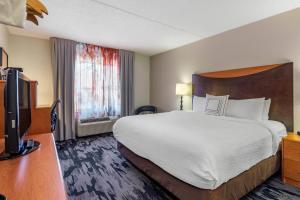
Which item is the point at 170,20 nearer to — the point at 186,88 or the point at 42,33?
the point at 186,88

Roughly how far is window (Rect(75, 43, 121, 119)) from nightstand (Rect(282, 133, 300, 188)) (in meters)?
3.79

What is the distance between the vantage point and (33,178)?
82 cm

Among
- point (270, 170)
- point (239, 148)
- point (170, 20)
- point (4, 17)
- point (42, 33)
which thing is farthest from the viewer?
point (42, 33)

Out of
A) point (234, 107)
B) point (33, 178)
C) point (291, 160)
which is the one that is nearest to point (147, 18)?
point (234, 107)

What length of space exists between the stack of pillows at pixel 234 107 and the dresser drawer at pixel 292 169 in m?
0.71

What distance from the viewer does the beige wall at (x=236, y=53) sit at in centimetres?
254

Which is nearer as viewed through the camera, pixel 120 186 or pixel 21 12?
pixel 21 12

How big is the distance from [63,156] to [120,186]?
1.51 meters

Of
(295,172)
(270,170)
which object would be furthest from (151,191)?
(295,172)

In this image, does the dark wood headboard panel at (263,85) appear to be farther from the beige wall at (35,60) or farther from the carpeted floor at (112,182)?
the beige wall at (35,60)

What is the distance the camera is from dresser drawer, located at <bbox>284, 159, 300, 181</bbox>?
209 cm

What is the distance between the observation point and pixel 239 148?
5.50ft

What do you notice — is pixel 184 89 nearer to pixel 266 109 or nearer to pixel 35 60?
pixel 266 109

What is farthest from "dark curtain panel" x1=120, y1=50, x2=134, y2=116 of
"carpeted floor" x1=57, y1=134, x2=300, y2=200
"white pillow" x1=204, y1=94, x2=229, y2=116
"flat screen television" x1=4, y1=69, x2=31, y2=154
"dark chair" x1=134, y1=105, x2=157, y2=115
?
"flat screen television" x1=4, y1=69, x2=31, y2=154
